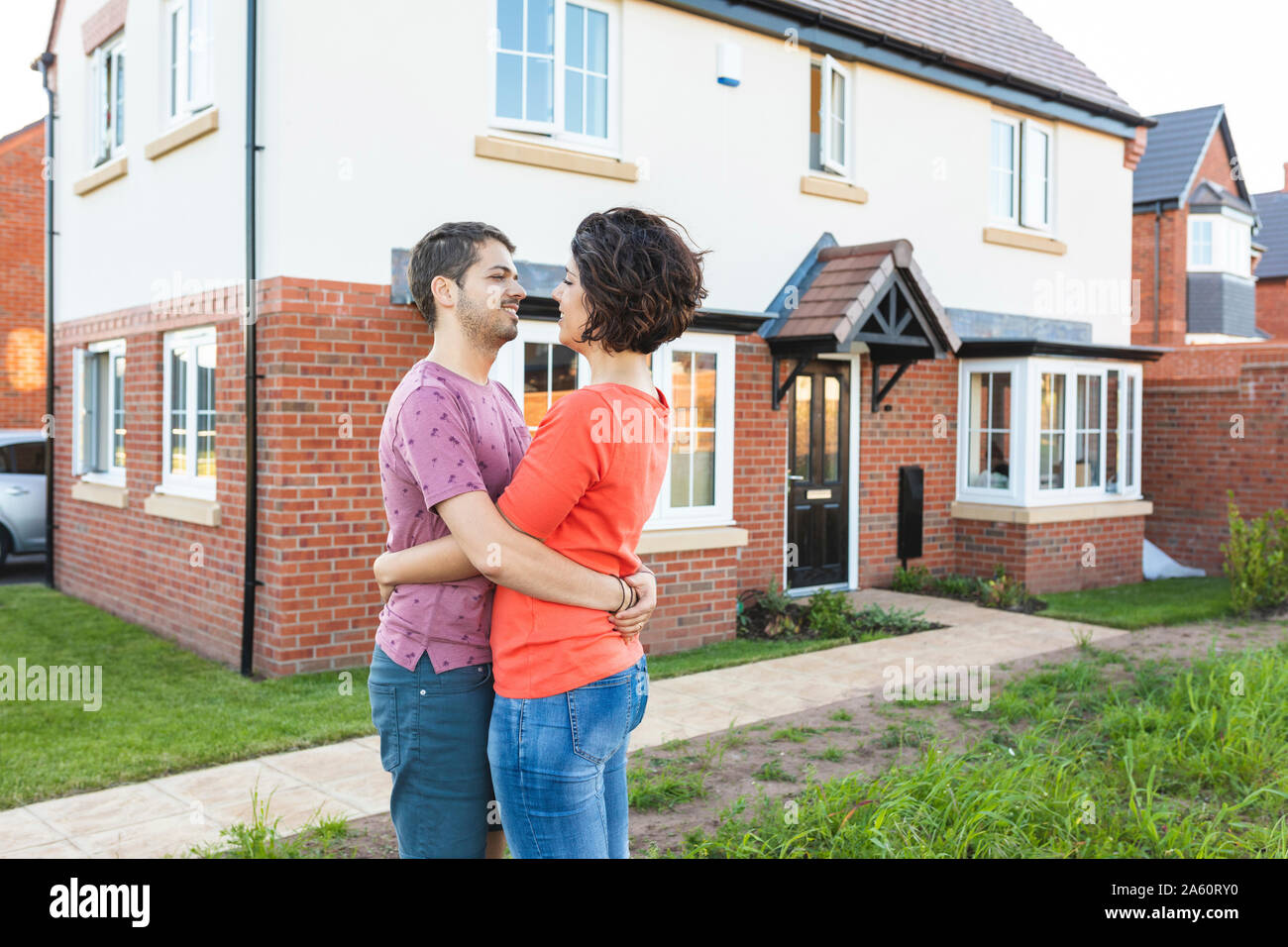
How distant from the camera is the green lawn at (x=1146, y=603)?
957 centimetres

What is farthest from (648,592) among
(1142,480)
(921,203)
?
(1142,480)

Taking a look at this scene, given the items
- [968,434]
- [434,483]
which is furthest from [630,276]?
[968,434]

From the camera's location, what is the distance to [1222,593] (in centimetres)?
1134

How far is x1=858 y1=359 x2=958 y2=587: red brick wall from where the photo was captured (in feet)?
35.9

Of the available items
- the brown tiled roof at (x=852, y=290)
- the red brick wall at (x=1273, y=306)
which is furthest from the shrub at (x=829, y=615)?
the red brick wall at (x=1273, y=306)

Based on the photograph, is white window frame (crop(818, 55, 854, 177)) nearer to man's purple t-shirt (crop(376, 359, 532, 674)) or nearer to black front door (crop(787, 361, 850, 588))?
black front door (crop(787, 361, 850, 588))

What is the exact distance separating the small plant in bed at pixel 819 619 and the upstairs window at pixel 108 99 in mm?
6968

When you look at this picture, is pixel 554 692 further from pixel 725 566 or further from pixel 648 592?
pixel 725 566

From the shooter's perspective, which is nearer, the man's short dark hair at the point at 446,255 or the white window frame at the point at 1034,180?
the man's short dark hair at the point at 446,255

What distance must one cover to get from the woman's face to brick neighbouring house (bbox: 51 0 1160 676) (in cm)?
529

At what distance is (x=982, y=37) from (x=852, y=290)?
475 centimetres

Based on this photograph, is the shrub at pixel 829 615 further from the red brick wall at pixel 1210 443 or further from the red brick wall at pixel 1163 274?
the red brick wall at pixel 1163 274

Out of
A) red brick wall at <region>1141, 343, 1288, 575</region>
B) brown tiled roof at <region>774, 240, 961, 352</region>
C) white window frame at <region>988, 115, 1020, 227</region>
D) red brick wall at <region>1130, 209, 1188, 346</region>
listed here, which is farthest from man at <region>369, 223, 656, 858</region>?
red brick wall at <region>1130, 209, 1188, 346</region>
